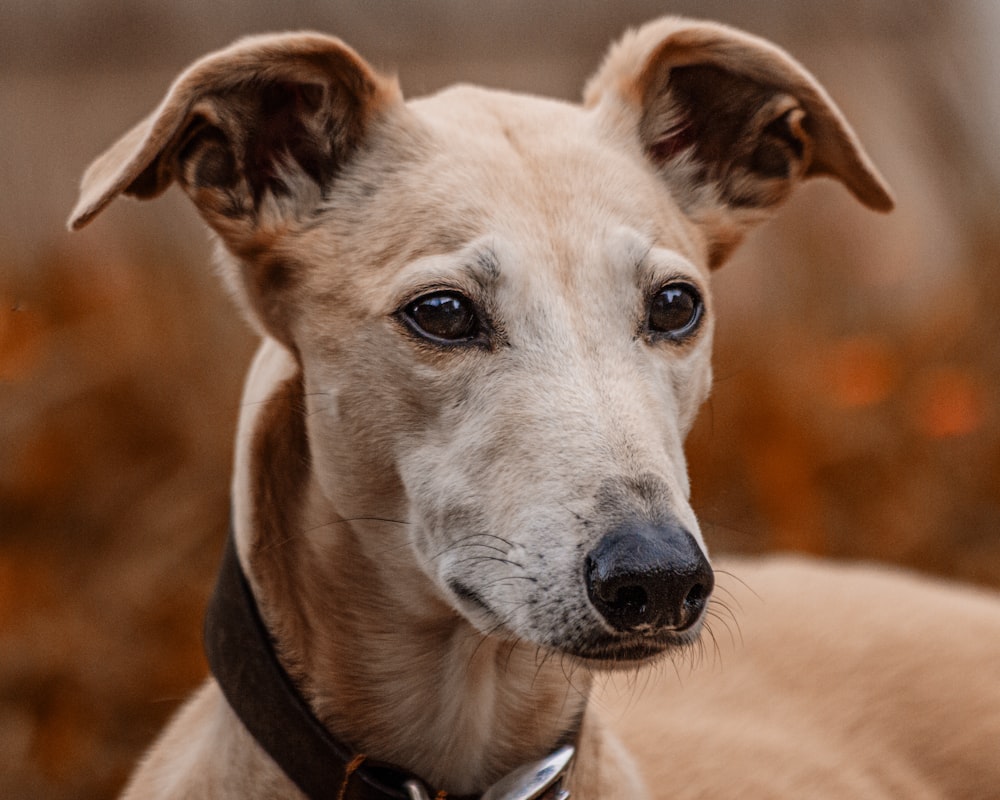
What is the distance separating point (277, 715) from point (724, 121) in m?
1.68

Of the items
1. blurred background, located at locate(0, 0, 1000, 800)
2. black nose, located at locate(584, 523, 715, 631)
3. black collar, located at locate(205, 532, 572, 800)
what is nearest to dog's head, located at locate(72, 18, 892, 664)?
black nose, located at locate(584, 523, 715, 631)

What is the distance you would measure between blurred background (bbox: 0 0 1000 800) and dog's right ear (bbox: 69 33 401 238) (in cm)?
146

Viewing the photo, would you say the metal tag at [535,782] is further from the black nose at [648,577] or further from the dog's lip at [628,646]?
the black nose at [648,577]

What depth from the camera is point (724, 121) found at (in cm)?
286

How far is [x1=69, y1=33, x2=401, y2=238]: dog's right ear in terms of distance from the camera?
2.22 m

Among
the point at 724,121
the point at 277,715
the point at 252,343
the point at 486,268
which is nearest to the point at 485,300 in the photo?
the point at 486,268

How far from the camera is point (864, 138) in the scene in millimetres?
7621

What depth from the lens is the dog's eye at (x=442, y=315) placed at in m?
2.21

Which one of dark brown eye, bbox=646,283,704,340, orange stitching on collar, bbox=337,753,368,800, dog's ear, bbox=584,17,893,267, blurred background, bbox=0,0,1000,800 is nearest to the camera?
orange stitching on collar, bbox=337,753,368,800

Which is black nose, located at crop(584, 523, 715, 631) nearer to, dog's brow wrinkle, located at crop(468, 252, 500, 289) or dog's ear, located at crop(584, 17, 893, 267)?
dog's brow wrinkle, located at crop(468, 252, 500, 289)

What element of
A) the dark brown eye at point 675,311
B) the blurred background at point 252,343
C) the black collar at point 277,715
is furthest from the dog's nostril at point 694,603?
the blurred background at point 252,343

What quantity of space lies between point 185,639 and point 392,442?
3.02 metres

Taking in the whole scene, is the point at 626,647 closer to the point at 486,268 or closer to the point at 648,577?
the point at 648,577

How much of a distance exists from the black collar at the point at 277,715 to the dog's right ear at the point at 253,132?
0.72 meters
